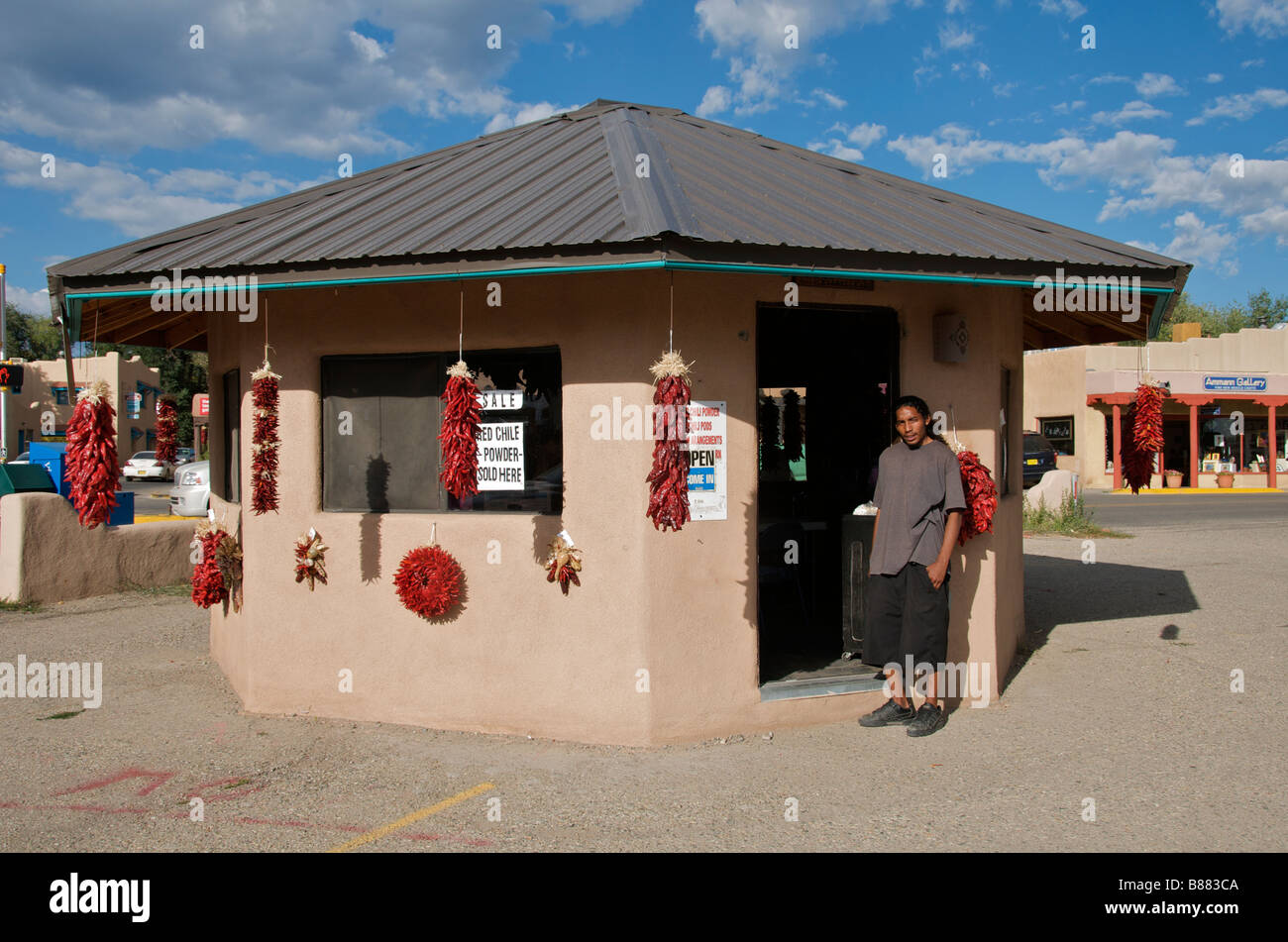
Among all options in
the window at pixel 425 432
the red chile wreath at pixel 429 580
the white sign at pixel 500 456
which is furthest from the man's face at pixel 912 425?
the red chile wreath at pixel 429 580

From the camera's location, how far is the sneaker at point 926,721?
19.6 feet

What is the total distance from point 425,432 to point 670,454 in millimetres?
2073

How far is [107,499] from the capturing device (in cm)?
624

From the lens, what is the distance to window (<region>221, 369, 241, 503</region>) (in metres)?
7.49

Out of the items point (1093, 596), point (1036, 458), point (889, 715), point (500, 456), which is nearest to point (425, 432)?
point (500, 456)

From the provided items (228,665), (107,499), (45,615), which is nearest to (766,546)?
(228,665)

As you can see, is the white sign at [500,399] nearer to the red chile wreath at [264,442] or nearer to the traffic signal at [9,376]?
the red chile wreath at [264,442]

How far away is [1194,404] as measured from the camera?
32.0 m

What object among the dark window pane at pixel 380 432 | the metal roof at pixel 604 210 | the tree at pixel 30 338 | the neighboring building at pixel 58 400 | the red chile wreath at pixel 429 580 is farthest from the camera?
the tree at pixel 30 338

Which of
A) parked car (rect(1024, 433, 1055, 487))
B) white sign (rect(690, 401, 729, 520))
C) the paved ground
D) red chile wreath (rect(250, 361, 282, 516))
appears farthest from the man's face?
parked car (rect(1024, 433, 1055, 487))

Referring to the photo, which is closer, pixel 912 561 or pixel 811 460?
Result: pixel 912 561

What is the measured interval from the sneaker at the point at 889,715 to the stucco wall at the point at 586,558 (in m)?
0.18

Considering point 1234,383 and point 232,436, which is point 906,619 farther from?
point 1234,383

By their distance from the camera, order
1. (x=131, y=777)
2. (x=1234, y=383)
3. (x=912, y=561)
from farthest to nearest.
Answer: (x=1234, y=383), (x=912, y=561), (x=131, y=777)
